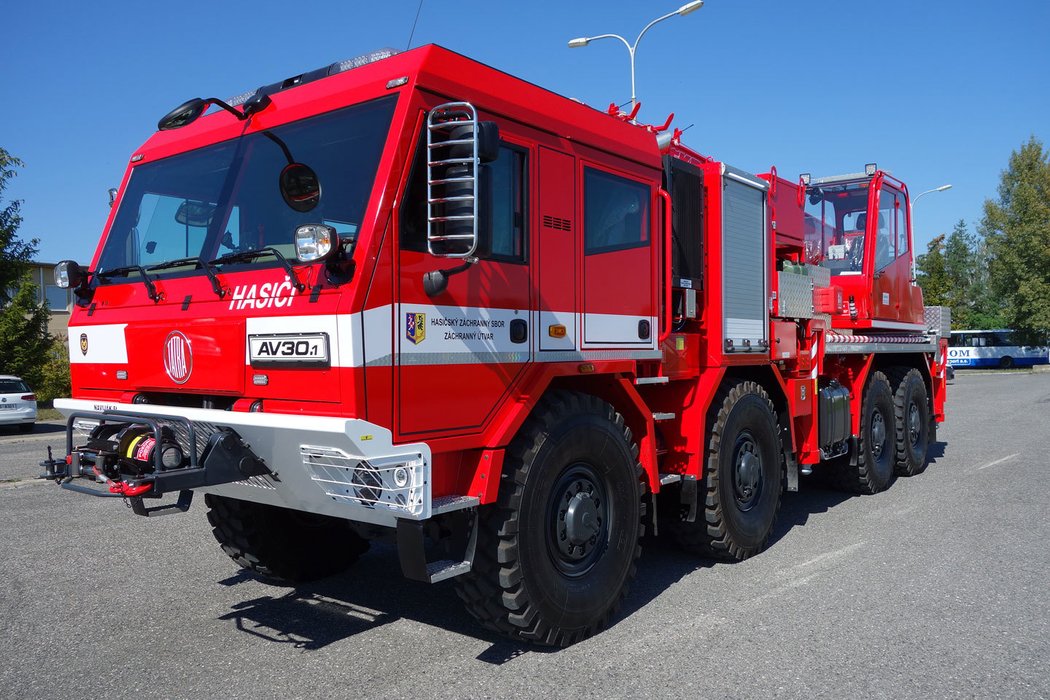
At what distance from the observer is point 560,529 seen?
446 cm

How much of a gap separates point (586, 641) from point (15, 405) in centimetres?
1722

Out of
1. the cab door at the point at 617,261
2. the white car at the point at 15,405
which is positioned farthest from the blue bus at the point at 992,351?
the cab door at the point at 617,261

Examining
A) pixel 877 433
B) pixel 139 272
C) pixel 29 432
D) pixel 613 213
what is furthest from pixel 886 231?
pixel 29 432

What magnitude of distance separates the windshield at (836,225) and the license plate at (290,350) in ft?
24.7

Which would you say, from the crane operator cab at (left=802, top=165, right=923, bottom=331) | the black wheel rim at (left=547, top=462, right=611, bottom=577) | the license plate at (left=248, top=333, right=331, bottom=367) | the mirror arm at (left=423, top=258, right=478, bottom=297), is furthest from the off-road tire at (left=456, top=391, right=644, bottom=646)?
the crane operator cab at (left=802, top=165, right=923, bottom=331)

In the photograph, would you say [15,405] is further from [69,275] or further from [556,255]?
[556,255]

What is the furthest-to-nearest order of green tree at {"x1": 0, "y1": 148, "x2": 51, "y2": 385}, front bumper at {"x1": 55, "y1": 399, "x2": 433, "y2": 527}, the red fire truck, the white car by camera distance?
green tree at {"x1": 0, "y1": 148, "x2": 51, "y2": 385} → the white car → the red fire truck → front bumper at {"x1": 55, "y1": 399, "x2": 433, "y2": 527}

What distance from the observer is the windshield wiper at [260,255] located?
3.64 metres

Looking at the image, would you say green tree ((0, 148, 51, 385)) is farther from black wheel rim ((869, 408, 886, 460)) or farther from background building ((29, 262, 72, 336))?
black wheel rim ((869, 408, 886, 460))

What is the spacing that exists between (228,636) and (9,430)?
17112 millimetres

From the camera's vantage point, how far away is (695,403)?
5.79 meters

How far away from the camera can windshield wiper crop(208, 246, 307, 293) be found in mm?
3641

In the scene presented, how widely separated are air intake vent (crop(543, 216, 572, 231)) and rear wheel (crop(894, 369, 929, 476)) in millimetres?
6689

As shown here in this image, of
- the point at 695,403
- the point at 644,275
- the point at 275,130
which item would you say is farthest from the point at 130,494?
the point at 695,403
